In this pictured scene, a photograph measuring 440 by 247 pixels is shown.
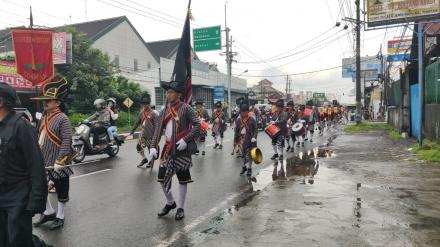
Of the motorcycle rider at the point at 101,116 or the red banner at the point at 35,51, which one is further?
the red banner at the point at 35,51

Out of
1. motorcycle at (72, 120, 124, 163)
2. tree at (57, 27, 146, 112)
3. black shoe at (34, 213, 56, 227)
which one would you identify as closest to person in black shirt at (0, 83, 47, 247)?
black shoe at (34, 213, 56, 227)

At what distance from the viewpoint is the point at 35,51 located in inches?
777

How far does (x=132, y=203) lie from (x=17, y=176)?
3.94m

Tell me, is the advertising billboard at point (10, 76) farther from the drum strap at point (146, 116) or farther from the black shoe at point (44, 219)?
the black shoe at point (44, 219)

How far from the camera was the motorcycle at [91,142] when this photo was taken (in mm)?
12492

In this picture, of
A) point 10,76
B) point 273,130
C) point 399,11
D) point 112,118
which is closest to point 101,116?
point 112,118

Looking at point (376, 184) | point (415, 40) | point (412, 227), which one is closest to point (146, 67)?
point (415, 40)

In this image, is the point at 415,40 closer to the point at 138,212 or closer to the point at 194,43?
the point at 138,212

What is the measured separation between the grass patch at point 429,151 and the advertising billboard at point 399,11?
4.17 meters

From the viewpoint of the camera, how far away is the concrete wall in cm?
1401

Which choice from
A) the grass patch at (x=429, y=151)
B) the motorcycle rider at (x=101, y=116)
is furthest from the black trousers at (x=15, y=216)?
the grass patch at (x=429, y=151)

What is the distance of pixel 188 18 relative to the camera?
6883 mm

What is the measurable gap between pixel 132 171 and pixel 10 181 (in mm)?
7553

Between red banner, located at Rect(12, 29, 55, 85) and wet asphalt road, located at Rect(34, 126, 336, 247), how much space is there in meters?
9.47
